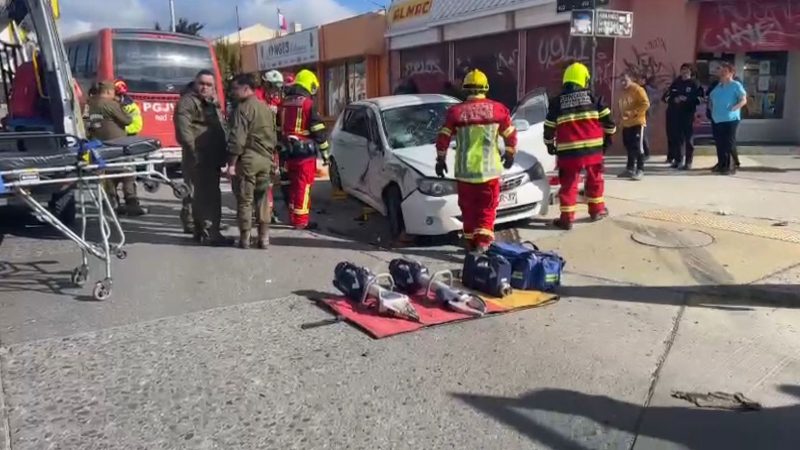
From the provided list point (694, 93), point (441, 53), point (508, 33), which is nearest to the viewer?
point (694, 93)

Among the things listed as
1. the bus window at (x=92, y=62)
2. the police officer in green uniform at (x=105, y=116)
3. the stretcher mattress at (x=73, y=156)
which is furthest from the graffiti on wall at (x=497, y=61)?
the stretcher mattress at (x=73, y=156)

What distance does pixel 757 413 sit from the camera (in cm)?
370

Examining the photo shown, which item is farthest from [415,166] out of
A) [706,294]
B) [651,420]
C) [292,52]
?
[292,52]

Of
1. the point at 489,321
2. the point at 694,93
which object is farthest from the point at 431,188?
the point at 694,93

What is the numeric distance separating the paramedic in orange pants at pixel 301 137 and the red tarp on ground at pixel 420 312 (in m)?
3.10

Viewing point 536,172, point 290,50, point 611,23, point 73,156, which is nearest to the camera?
point 73,156

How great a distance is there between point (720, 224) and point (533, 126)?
2506mm

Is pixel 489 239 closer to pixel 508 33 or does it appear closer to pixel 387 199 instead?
pixel 387 199

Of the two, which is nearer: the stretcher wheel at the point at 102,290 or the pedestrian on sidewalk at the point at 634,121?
the stretcher wheel at the point at 102,290

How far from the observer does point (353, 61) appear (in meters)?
24.6

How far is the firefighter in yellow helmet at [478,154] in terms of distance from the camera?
6.59 m

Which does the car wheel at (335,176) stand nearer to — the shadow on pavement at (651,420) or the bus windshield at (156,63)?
the bus windshield at (156,63)

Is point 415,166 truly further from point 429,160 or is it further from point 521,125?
point 521,125

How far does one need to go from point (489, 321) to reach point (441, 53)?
15.9 meters
